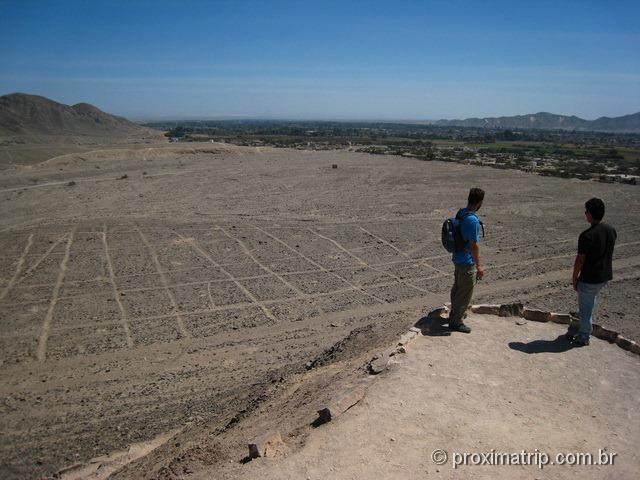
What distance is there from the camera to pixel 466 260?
22.3 feet

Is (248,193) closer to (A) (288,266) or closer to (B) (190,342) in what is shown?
(A) (288,266)

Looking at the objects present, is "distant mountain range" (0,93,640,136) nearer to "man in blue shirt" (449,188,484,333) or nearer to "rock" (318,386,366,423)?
"man in blue shirt" (449,188,484,333)

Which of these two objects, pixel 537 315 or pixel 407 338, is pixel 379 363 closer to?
pixel 407 338

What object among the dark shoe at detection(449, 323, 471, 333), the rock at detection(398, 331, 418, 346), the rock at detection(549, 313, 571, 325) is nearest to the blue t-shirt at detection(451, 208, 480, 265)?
the dark shoe at detection(449, 323, 471, 333)

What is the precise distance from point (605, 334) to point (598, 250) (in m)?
1.73

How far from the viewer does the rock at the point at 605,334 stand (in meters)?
7.19

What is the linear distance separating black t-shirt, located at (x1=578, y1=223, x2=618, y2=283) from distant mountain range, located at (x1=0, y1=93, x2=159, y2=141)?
237 ft

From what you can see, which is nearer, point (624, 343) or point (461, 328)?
point (624, 343)

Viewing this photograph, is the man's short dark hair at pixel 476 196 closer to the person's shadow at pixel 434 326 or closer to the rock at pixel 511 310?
the person's shadow at pixel 434 326

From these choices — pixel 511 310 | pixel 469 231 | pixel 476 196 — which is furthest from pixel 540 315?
pixel 476 196

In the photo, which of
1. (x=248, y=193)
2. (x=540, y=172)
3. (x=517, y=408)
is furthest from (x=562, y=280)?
(x=540, y=172)

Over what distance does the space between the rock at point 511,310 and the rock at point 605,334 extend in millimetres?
1102

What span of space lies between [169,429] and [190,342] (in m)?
2.80

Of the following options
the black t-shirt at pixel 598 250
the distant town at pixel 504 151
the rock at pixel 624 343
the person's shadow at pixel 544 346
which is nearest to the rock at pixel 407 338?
the person's shadow at pixel 544 346
